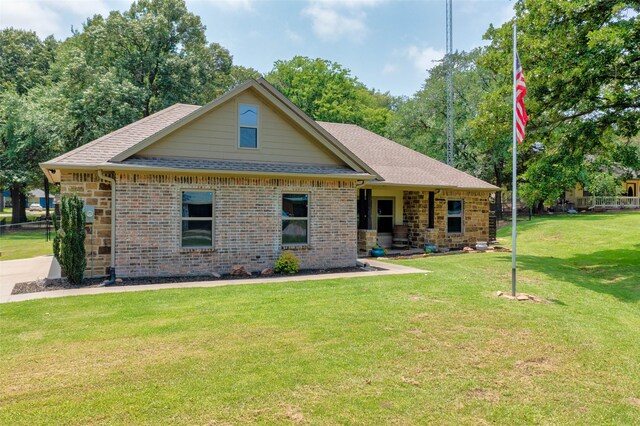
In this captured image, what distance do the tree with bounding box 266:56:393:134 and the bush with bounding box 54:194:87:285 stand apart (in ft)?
86.1

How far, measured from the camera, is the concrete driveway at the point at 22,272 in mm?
9938

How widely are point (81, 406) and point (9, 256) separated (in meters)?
16.3

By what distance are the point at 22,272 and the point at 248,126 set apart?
25.6ft

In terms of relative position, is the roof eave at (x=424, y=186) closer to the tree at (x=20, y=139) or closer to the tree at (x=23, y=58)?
the tree at (x=20, y=139)

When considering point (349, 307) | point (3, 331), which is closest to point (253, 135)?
point (349, 307)

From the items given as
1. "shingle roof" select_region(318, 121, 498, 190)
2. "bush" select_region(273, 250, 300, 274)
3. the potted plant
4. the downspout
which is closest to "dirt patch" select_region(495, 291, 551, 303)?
"bush" select_region(273, 250, 300, 274)

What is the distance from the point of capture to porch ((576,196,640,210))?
37000 mm

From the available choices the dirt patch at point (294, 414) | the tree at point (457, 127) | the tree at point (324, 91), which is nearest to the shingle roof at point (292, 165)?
the dirt patch at point (294, 414)

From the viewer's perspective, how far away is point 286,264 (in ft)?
39.1

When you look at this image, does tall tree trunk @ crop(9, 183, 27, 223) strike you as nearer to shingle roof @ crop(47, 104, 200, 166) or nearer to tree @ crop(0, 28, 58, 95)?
tree @ crop(0, 28, 58, 95)

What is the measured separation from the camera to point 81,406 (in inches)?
157

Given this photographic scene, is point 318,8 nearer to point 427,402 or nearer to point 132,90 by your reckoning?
point 132,90

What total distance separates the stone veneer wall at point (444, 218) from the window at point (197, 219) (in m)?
9.77

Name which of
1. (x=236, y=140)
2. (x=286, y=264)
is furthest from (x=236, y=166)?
(x=286, y=264)
